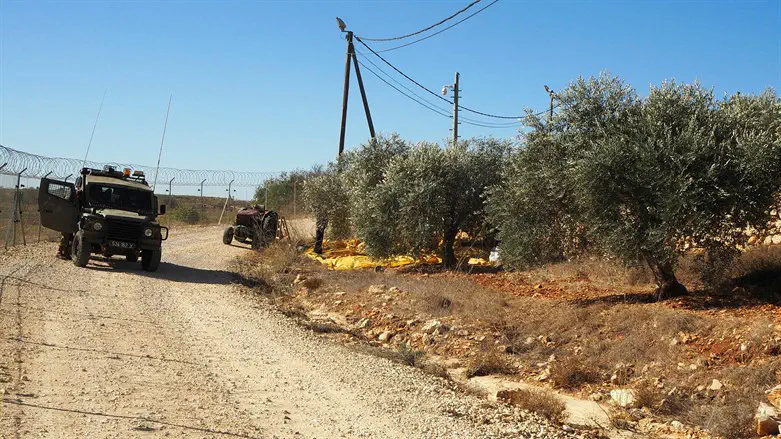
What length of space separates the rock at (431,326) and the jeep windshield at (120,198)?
955 centimetres

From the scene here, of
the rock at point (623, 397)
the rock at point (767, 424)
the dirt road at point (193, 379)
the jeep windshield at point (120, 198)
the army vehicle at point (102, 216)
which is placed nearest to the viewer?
the dirt road at point (193, 379)

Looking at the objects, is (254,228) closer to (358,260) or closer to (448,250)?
(358,260)

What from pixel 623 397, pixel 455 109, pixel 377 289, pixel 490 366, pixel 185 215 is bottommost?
pixel 490 366

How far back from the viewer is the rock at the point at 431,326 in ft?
45.8

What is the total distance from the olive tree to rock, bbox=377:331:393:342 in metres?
6.92

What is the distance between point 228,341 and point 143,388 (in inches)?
129

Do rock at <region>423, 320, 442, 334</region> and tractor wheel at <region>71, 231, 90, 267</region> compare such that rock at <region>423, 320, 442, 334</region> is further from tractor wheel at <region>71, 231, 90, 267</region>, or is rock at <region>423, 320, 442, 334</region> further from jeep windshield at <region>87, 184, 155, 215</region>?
jeep windshield at <region>87, 184, 155, 215</region>

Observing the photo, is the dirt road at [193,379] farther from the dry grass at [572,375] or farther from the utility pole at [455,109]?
the utility pole at [455,109]

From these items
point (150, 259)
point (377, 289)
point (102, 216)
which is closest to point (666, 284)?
point (377, 289)

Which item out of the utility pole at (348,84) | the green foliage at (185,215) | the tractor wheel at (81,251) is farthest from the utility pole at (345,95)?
the green foliage at (185,215)

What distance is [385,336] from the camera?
14188 mm

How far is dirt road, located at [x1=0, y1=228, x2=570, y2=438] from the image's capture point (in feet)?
23.1

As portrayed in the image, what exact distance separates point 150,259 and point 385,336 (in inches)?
312

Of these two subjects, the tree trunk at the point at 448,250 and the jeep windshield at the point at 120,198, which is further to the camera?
the tree trunk at the point at 448,250
